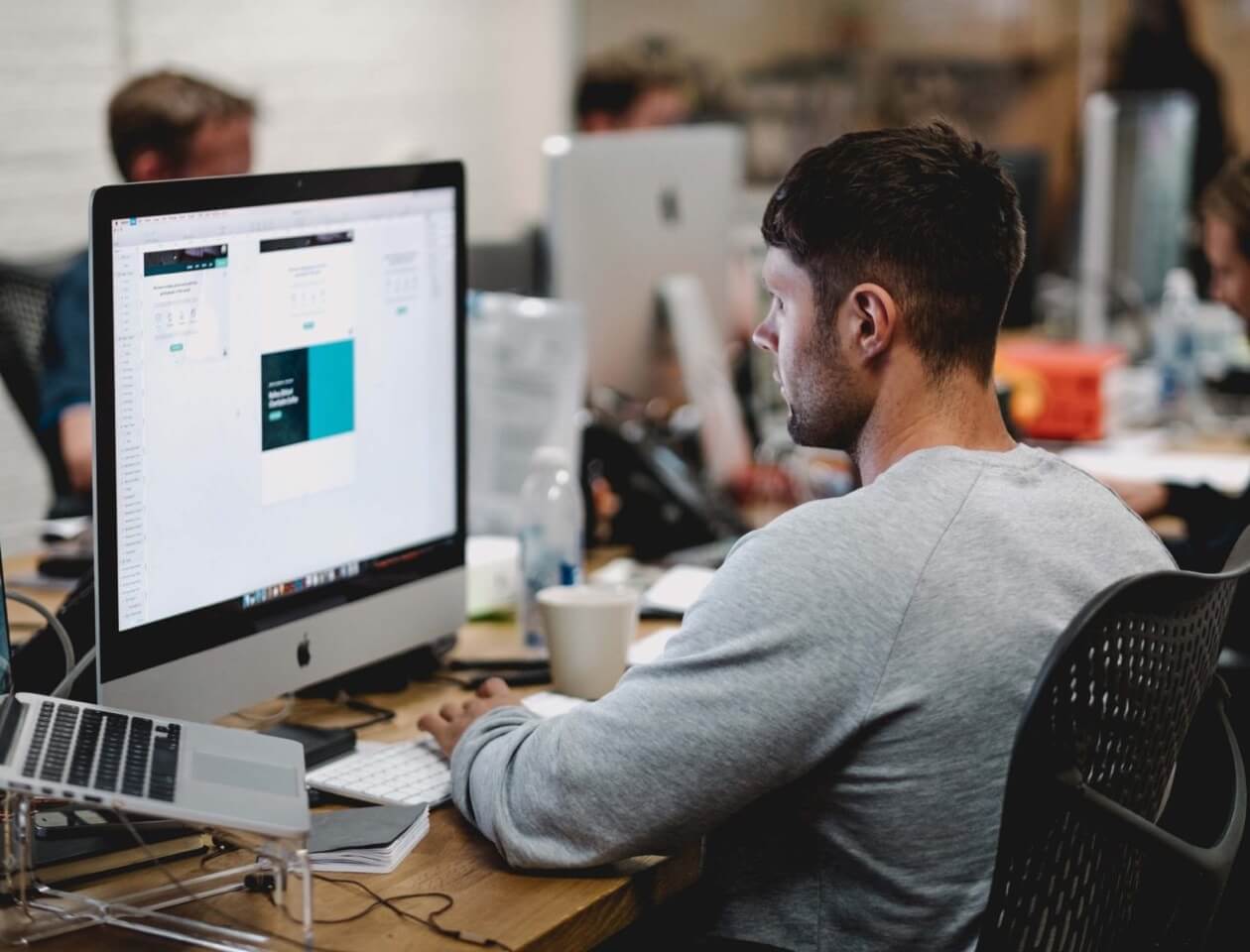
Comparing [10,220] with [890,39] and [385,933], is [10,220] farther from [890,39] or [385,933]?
[890,39]

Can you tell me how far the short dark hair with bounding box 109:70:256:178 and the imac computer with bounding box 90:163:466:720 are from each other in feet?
3.92

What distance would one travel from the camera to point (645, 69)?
13.7 ft

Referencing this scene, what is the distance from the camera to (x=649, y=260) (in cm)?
291

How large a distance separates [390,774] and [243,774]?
30cm

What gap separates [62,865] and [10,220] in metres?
2.79

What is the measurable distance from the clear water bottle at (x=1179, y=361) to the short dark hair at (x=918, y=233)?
96.1 inches

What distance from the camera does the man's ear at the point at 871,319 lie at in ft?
4.42

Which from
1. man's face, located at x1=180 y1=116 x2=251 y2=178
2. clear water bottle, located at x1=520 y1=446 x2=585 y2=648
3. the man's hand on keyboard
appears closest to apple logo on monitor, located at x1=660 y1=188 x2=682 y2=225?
man's face, located at x1=180 y1=116 x2=251 y2=178

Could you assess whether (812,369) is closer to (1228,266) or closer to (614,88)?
(1228,266)

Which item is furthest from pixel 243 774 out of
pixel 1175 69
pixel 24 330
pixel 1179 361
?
pixel 1175 69

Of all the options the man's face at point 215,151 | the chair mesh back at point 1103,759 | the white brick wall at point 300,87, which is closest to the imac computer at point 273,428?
the chair mesh back at point 1103,759

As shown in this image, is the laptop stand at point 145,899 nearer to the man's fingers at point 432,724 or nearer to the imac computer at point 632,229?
the man's fingers at point 432,724

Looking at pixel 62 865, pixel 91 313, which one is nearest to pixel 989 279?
pixel 91 313

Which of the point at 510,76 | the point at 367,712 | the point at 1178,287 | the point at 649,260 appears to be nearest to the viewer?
the point at 367,712
